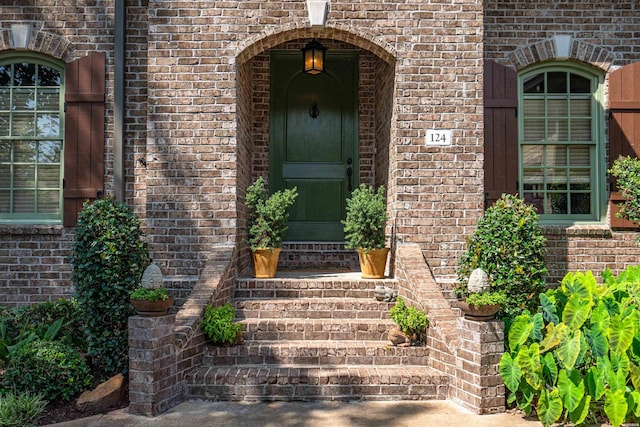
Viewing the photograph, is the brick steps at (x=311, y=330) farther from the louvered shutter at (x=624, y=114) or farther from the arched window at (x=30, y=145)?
the louvered shutter at (x=624, y=114)

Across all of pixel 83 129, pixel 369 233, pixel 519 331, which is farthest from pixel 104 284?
pixel 519 331

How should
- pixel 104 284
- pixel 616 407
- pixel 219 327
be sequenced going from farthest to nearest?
1. pixel 219 327
2. pixel 104 284
3. pixel 616 407

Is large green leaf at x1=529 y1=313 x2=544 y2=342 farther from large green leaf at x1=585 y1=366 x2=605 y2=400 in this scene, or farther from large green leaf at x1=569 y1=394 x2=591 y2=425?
large green leaf at x1=569 y1=394 x2=591 y2=425

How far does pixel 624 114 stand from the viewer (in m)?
6.31

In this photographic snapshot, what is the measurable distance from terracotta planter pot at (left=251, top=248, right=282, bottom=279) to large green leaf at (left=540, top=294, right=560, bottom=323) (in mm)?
2728

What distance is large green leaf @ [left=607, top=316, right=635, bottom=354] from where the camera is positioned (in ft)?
11.9

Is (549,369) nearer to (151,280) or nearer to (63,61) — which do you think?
(151,280)

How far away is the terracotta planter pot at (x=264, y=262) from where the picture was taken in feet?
17.9

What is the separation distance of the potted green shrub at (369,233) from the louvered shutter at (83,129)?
3128 millimetres

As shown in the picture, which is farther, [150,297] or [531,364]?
[150,297]

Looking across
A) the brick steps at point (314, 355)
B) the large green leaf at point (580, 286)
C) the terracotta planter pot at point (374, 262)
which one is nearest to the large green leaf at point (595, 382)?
the large green leaf at point (580, 286)

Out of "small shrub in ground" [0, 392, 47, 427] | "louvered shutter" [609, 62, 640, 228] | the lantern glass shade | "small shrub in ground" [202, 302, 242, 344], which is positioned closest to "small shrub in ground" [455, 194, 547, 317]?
"small shrub in ground" [202, 302, 242, 344]

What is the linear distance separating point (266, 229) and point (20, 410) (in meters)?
2.72

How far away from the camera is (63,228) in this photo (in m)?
6.10
